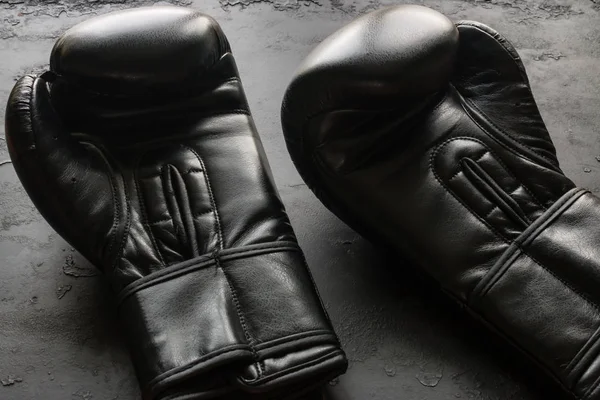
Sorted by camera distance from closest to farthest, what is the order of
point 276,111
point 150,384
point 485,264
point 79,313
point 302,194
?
point 150,384, point 485,264, point 79,313, point 302,194, point 276,111

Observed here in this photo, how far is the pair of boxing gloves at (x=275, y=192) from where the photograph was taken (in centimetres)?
112

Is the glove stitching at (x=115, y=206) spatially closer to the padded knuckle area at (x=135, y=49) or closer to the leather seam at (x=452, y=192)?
the padded knuckle area at (x=135, y=49)

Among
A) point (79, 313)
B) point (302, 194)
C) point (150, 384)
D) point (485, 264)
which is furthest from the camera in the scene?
point (302, 194)

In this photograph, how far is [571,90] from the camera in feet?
5.81

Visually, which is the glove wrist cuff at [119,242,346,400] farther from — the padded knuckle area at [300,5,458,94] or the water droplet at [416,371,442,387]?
the padded knuckle area at [300,5,458,94]

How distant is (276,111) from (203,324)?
75 cm

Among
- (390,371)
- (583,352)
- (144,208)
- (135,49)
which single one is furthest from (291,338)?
(135,49)

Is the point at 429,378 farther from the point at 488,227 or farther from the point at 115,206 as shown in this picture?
the point at 115,206

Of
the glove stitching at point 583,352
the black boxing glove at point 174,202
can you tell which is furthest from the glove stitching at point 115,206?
the glove stitching at point 583,352

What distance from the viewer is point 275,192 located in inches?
51.8

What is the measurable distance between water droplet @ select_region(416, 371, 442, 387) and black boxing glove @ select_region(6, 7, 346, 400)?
22 cm

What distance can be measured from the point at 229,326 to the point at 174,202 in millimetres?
291

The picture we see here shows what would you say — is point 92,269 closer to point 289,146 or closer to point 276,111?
point 289,146

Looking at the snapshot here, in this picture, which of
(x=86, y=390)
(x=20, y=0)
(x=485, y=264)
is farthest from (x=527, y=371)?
(x=20, y=0)
